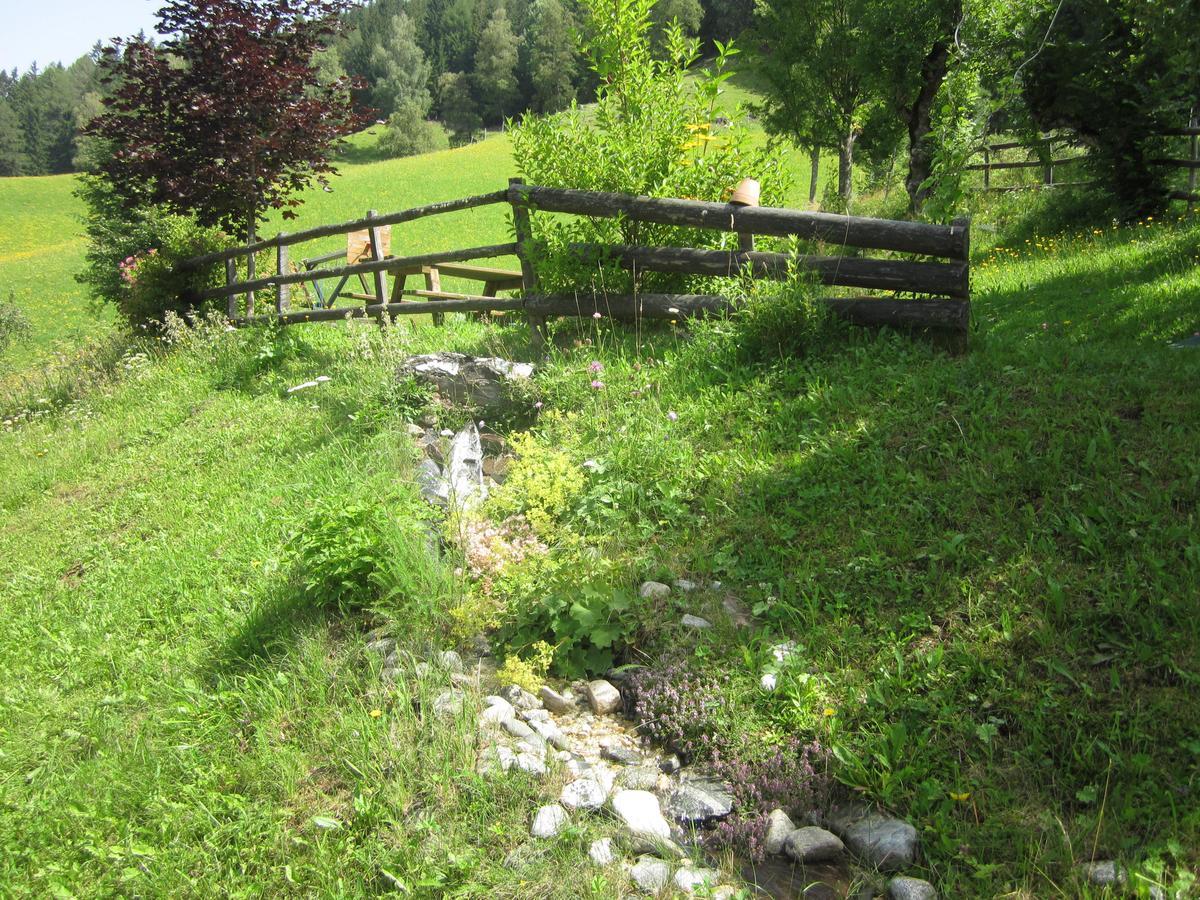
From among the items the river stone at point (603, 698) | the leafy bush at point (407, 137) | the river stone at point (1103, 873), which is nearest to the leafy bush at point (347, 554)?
the river stone at point (603, 698)

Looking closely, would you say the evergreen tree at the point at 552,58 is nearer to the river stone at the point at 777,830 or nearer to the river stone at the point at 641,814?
the river stone at the point at 641,814

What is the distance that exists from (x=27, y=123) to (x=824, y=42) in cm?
10416

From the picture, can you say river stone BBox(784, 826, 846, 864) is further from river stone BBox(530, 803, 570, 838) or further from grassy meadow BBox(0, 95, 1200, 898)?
river stone BBox(530, 803, 570, 838)

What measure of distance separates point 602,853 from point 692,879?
299mm

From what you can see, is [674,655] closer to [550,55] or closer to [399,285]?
[399,285]

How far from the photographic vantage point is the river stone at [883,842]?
101 inches

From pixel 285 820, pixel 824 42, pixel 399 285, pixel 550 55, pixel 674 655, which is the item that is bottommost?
pixel 285 820

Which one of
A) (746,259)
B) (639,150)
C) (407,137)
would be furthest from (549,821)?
(407,137)

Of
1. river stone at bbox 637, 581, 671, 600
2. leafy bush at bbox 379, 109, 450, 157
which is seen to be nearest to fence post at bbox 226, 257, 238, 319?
river stone at bbox 637, 581, 671, 600

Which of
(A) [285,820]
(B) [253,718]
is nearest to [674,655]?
(A) [285,820]

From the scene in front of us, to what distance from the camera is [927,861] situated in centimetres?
258

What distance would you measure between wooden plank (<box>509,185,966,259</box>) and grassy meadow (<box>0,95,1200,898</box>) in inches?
25.7

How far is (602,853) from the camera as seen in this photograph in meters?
2.65

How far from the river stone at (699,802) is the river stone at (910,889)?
22.7 inches
